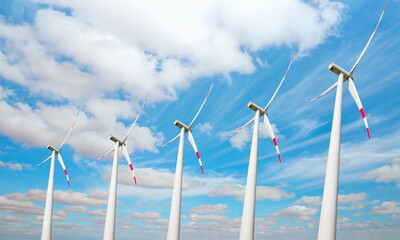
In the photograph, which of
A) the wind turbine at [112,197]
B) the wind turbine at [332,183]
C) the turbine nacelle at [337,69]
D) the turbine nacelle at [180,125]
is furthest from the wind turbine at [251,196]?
the wind turbine at [112,197]

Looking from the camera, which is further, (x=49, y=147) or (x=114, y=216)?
(x=49, y=147)

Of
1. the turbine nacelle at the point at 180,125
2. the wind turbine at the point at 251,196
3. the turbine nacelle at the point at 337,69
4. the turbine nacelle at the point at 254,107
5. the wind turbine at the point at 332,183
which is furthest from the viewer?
the turbine nacelle at the point at 180,125

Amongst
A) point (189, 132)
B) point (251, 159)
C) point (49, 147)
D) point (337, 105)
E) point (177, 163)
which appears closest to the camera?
point (337, 105)

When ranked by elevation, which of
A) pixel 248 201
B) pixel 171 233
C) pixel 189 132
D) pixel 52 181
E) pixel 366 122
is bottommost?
pixel 171 233

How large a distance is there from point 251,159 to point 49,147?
60011 mm

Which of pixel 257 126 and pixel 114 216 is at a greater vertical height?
pixel 257 126

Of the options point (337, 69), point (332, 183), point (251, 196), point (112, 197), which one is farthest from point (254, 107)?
point (112, 197)

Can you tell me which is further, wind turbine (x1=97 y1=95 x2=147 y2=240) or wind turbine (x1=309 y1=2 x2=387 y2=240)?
wind turbine (x1=97 y1=95 x2=147 y2=240)

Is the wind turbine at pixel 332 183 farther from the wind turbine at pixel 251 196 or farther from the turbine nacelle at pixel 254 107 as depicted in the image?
the turbine nacelle at pixel 254 107

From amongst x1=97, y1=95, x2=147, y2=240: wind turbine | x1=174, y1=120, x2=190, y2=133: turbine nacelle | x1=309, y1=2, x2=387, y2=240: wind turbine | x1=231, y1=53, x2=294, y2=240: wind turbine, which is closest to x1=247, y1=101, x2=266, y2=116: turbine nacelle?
x1=231, y1=53, x2=294, y2=240: wind turbine

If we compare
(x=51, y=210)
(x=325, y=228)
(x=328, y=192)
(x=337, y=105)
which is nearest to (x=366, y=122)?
(x=337, y=105)

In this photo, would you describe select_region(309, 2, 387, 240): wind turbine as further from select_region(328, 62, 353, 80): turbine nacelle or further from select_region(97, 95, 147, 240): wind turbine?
select_region(97, 95, 147, 240): wind turbine

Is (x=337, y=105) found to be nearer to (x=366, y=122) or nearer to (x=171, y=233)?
(x=366, y=122)

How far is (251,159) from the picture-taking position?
51.4 m
